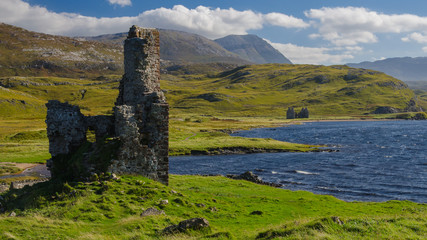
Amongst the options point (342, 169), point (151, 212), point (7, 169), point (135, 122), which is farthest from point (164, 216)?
point (342, 169)

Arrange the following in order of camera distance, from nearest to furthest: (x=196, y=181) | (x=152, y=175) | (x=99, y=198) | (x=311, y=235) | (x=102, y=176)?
(x=311, y=235) → (x=99, y=198) → (x=102, y=176) → (x=152, y=175) → (x=196, y=181)

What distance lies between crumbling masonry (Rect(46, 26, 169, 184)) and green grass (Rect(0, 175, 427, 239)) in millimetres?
2102

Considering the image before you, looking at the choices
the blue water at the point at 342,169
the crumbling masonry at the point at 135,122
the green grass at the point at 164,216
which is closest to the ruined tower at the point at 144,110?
the crumbling masonry at the point at 135,122

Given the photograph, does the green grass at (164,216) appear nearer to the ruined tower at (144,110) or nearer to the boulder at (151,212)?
the boulder at (151,212)

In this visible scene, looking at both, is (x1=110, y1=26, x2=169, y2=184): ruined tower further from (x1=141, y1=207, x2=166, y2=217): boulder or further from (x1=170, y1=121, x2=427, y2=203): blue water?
(x1=170, y1=121, x2=427, y2=203): blue water

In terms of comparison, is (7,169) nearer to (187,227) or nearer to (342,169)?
(187,227)

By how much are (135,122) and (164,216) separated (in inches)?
356

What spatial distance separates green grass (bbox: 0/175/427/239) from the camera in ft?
53.0

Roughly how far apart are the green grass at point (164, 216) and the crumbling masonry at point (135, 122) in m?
2.10

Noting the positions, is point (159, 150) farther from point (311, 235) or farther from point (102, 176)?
point (311, 235)

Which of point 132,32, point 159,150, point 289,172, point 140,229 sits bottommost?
point 289,172

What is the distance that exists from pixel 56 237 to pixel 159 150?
1293cm

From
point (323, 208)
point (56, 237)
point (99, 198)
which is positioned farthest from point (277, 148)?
point (56, 237)

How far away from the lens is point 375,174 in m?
60.3
